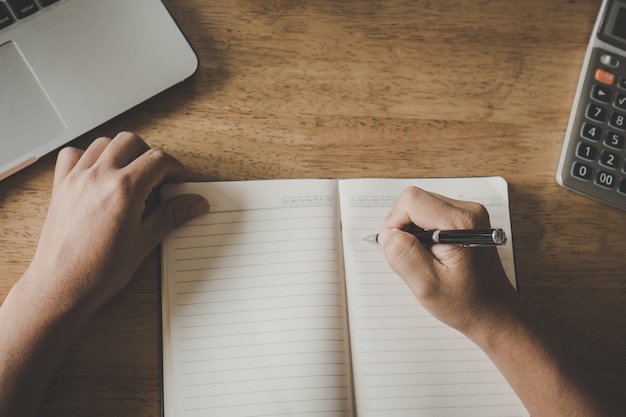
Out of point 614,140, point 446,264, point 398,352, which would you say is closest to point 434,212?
point 446,264

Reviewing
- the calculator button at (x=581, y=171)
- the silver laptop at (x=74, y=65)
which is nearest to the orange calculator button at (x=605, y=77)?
the calculator button at (x=581, y=171)

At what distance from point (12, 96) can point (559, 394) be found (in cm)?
66

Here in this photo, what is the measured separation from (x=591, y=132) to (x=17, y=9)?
2.21ft

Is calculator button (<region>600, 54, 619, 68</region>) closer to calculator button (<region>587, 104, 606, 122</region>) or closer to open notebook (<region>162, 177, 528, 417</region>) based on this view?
calculator button (<region>587, 104, 606, 122</region>)

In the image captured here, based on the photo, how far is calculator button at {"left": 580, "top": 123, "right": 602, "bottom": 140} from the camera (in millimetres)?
699

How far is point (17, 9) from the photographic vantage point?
2.12 feet

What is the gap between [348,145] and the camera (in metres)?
0.70

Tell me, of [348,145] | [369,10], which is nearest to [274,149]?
[348,145]

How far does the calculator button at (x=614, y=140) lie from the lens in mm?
691

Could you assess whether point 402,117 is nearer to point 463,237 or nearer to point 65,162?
point 463,237

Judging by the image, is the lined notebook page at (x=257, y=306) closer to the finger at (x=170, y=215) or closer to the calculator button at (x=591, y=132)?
the finger at (x=170, y=215)

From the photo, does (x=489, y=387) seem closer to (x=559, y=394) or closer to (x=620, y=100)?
(x=559, y=394)

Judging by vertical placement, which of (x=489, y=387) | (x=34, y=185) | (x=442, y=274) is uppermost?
(x=34, y=185)

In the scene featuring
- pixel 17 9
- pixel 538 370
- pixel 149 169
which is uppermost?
pixel 17 9
